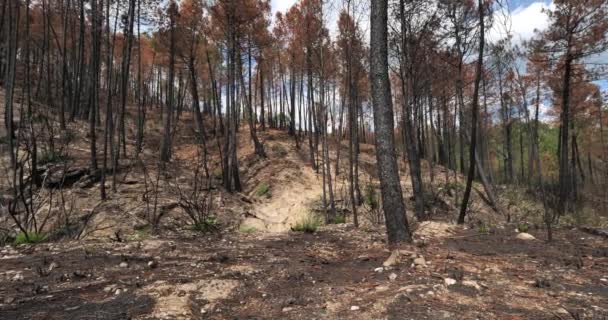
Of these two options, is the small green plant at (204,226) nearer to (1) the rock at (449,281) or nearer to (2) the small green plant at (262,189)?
(1) the rock at (449,281)

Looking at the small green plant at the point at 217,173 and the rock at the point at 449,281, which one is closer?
the rock at the point at 449,281

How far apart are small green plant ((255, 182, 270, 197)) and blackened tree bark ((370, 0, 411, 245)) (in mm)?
10468

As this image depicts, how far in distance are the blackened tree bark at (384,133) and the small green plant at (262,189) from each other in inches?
412

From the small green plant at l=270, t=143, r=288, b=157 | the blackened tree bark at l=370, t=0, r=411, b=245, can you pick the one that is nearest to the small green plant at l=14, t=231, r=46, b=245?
the blackened tree bark at l=370, t=0, r=411, b=245

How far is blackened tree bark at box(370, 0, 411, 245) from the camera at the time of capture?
15.1 feet

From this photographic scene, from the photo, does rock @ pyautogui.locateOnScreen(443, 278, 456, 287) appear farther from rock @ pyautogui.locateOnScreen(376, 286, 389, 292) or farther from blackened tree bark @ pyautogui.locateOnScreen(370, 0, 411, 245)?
blackened tree bark @ pyautogui.locateOnScreen(370, 0, 411, 245)

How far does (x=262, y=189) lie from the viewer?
1496 centimetres

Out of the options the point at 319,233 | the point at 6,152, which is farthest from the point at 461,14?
the point at 6,152

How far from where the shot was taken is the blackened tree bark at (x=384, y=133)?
15.1 feet

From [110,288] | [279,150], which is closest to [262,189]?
[279,150]

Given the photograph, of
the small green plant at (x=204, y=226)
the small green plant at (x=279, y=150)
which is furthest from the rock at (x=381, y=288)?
the small green plant at (x=279, y=150)

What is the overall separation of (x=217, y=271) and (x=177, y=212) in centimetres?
653

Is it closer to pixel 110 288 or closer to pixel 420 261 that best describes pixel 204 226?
pixel 110 288

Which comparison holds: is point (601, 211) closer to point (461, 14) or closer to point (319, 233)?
point (461, 14)
